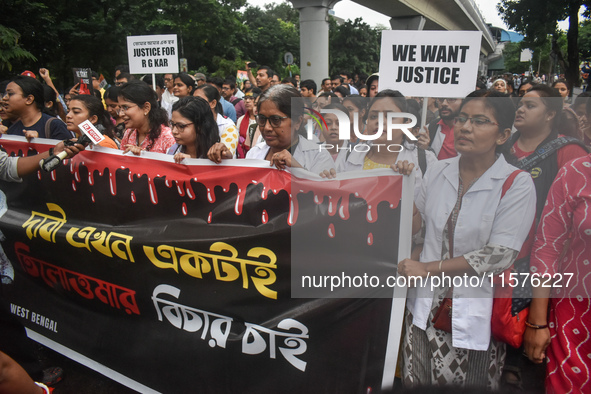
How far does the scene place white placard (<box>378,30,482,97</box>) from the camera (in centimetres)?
295

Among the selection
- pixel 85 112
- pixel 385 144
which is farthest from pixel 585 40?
pixel 85 112

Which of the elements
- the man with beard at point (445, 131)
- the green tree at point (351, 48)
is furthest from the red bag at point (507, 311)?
the green tree at point (351, 48)

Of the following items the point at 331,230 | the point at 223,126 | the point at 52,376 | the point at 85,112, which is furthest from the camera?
the point at 223,126

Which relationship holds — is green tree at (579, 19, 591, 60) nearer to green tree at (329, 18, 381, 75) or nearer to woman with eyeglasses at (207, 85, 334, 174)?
Answer: green tree at (329, 18, 381, 75)

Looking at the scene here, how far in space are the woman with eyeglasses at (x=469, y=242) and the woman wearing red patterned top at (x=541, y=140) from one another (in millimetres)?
467

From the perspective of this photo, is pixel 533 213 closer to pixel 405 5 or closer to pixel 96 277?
pixel 96 277

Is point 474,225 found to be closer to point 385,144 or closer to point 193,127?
point 385,144

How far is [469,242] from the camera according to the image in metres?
2.08

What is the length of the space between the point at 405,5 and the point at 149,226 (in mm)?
19458

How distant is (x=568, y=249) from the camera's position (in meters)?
2.02

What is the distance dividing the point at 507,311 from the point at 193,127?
83.6 inches

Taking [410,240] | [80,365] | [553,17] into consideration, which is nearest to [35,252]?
[80,365]

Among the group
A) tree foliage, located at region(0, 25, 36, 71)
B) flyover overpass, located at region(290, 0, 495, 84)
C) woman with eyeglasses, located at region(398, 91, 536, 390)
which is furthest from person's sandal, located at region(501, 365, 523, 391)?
→ flyover overpass, located at region(290, 0, 495, 84)

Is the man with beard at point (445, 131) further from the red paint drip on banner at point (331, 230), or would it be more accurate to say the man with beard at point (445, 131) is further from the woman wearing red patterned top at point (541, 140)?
the red paint drip on banner at point (331, 230)
